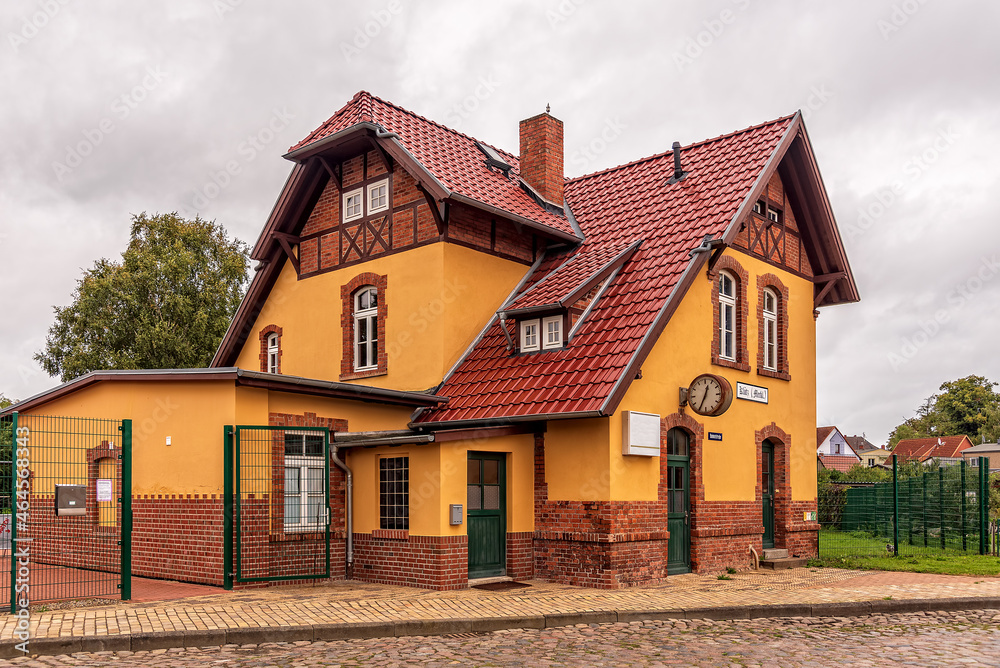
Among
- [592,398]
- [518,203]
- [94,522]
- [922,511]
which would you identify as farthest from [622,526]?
[922,511]

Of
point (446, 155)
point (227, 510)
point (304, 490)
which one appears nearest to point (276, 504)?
point (304, 490)

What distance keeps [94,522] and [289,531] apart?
3632mm

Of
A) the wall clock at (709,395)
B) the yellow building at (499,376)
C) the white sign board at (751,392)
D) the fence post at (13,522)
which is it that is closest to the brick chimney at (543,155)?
the yellow building at (499,376)

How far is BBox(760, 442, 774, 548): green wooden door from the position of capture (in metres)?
17.8

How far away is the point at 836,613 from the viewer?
11844 millimetres

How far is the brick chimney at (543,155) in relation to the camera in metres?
19.0

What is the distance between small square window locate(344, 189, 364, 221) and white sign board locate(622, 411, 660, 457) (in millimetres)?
6807

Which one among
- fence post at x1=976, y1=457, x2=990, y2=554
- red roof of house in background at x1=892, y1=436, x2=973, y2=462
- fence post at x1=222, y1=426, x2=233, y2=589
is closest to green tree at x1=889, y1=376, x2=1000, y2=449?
red roof of house in background at x1=892, y1=436, x2=973, y2=462

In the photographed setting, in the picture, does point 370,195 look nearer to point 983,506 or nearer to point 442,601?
point 442,601

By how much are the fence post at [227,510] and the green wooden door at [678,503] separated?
22.2ft

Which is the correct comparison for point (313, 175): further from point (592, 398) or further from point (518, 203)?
point (592, 398)

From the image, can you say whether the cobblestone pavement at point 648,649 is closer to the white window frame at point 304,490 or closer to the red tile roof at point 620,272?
the red tile roof at point 620,272

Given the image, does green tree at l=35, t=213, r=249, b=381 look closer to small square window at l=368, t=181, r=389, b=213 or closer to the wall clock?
small square window at l=368, t=181, r=389, b=213

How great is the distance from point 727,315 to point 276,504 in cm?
864
